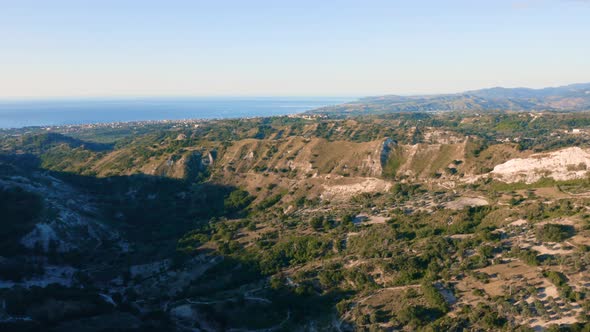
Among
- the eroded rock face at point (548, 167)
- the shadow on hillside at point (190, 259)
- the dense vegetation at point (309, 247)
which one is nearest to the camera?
the dense vegetation at point (309, 247)

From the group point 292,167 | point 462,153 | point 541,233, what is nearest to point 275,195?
point 292,167

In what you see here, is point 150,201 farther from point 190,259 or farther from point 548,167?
point 548,167

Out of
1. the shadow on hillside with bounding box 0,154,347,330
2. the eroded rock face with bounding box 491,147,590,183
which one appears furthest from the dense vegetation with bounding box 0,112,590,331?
the eroded rock face with bounding box 491,147,590,183

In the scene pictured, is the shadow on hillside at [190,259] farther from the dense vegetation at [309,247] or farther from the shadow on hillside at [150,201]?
the dense vegetation at [309,247]

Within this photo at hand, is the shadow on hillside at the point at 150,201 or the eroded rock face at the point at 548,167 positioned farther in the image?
the shadow on hillside at the point at 150,201

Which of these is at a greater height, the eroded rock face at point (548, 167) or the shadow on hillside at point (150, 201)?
the eroded rock face at point (548, 167)

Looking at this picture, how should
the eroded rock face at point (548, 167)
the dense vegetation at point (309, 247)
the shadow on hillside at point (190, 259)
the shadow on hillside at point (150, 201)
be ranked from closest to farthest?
the dense vegetation at point (309, 247) < the shadow on hillside at point (190, 259) < the eroded rock face at point (548, 167) < the shadow on hillside at point (150, 201)

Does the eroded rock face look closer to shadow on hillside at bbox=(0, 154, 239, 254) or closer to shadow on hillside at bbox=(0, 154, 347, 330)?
shadow on hillside at bbox=(0, 154, 347, 330)

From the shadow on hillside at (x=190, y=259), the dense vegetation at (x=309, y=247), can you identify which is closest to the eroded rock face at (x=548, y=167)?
the dense vegetation at (x=309, y=247)

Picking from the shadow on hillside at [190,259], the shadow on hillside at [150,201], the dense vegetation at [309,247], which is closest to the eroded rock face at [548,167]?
the dense vegetation at [309,247]
